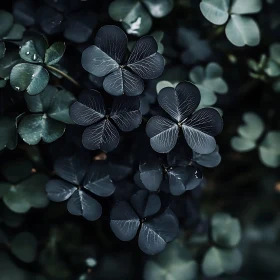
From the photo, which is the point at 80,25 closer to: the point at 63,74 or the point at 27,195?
the point at 63,74

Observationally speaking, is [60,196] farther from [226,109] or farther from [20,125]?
[226,109]

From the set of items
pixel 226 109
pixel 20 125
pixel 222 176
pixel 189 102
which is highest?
pixel 189 102

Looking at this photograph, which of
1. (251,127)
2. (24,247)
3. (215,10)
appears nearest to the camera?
(215,10)

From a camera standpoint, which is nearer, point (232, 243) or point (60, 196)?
point (60, 196)

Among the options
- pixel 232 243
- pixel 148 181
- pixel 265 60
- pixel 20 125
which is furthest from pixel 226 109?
pixel 20 125

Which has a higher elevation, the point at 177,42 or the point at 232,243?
the point at 177,42

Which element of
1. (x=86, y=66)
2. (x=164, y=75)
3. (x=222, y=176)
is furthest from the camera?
(x=222, y=176)

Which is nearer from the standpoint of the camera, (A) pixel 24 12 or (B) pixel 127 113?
(B) pixel 127 113

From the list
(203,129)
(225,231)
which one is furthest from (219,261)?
(203,129)
